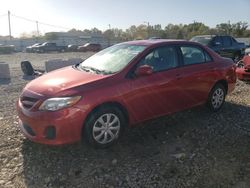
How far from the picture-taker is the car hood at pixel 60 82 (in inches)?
164

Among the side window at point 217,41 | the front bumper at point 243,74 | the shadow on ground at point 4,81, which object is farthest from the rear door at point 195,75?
the side window at point 217,41

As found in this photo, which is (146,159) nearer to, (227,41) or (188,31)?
(227,41)

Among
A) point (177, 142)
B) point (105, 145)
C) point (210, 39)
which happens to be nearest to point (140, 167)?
point (105, 145)

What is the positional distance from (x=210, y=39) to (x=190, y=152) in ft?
36.7

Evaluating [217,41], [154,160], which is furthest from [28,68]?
[154,160]

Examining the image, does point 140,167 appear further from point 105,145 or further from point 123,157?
point 105,145

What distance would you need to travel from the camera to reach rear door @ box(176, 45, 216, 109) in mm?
5445

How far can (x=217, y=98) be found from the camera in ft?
20.5

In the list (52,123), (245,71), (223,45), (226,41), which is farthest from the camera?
(226,41)

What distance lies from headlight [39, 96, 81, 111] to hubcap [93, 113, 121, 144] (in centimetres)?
51

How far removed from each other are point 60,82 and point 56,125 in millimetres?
730

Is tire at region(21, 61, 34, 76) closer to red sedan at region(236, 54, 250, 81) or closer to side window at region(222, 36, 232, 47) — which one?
red sedan at region(236, 54, 250, 81)

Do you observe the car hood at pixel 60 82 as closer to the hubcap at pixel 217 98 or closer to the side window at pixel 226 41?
the hubcap at pixel 217 98

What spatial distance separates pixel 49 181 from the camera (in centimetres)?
364
